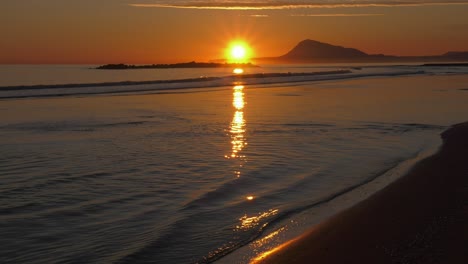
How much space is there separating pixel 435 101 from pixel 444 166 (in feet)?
64.2

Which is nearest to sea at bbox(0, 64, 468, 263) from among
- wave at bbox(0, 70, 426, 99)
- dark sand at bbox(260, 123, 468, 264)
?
dark sand at bbox(260, 123, 468, 264)

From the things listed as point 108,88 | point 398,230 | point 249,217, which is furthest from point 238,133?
point 108,88

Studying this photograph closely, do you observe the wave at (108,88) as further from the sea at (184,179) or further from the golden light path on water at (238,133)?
the sea at (184,179)

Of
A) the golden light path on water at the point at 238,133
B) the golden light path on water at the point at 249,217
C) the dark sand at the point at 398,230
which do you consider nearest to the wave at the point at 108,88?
the golden light path on water at the point at 238,133

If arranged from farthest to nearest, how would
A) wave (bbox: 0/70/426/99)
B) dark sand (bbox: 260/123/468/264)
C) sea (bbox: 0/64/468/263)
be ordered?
wave (bbox: 0/70/426/99) < sea (bbox: 0/64/468/263) < dark sand (bbox: 260/123/468/264)

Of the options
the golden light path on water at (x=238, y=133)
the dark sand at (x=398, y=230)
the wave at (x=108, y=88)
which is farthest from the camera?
the wave at (x=108, y=88)

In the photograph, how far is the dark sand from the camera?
6383 millimetres

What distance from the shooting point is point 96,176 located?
35.7 ft

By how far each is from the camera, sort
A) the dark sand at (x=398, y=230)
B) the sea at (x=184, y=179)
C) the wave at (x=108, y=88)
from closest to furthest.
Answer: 1. the dark sand at (x=398, y=230)
2. the sea at (x=184, y=179)
3. the wave at (x=108, y=88)

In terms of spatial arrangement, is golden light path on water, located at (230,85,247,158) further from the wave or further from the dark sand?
the wave

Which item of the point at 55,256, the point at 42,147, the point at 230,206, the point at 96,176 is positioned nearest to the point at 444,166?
the point at 230,206

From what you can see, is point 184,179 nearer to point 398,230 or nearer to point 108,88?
point 398,230

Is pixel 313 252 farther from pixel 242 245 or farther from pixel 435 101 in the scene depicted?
pixel 435 101

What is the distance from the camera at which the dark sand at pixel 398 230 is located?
638 cm
